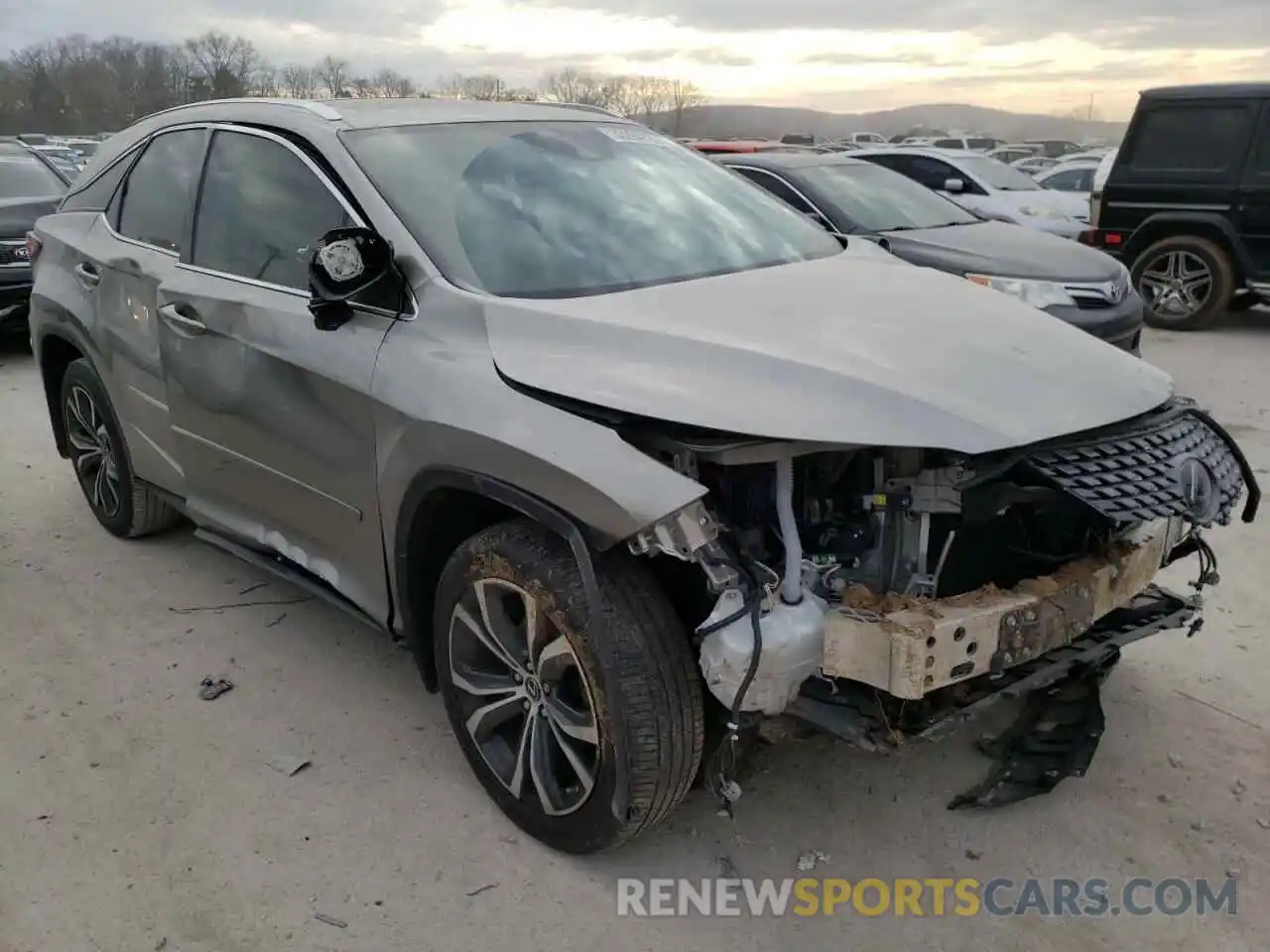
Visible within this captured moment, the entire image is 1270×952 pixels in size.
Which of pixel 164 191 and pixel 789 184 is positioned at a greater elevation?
pixel 164 191

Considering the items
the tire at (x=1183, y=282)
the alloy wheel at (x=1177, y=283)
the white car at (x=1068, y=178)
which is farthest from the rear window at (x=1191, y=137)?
the white car at (x=1068, y=178)

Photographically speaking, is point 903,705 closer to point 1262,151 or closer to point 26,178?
point 1262,151

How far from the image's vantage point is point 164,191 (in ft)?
13.3

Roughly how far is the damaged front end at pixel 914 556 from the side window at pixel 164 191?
2.39 meters

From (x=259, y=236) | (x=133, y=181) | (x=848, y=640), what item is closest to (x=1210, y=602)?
(x=848, y=640)

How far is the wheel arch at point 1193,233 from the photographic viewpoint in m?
9.31

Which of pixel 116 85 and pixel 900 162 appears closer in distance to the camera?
pixel 900 162

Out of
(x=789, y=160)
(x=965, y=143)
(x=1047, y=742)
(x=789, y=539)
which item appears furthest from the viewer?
(x=965, y=143)

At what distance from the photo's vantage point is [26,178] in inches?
377

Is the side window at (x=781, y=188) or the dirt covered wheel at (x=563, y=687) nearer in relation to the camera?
the dirt covered wheel at (x=563, y=687)

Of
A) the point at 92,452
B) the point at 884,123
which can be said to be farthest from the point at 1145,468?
the point at 884,123

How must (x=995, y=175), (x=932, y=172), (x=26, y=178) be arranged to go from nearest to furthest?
1. (x=26, y=178)
2. (x=932, y=172)
3. (x=995, y=175)

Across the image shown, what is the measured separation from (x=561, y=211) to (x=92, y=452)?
303 centimetres

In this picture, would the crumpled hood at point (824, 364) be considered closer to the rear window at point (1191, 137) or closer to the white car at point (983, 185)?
the rear window at point (1191, 137)
